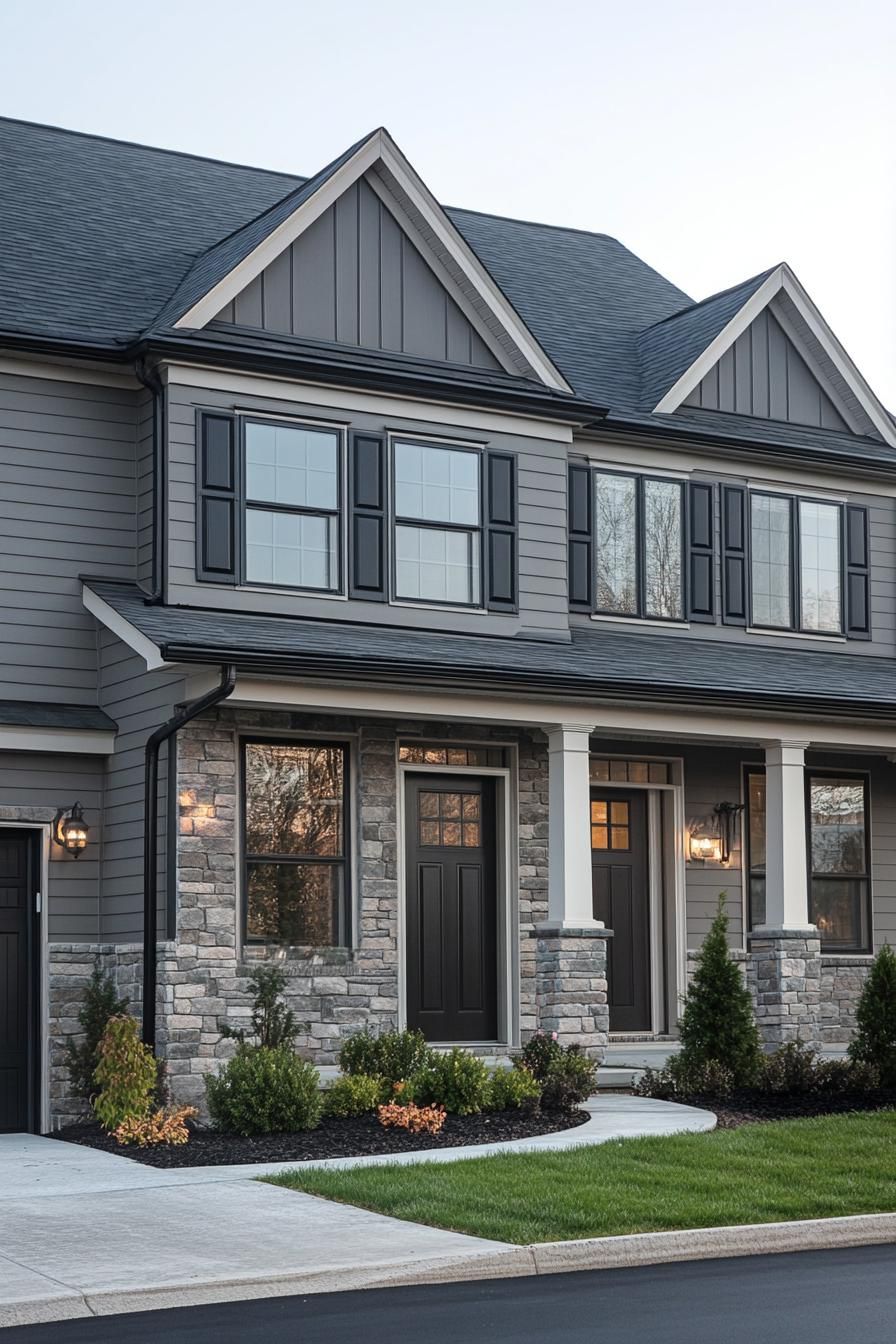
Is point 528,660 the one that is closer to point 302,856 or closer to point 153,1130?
point 302,856

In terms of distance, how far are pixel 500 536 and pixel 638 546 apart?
6.59 feet

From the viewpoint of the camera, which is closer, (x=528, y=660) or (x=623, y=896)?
(x=528, y=660)

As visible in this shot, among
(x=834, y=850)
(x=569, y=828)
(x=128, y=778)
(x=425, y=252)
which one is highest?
(x=425, y=252)

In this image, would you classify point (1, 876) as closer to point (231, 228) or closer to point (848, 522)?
point (231, 228)

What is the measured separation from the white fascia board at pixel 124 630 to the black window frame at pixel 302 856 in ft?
4.77

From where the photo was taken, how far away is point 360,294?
1655 centimetres

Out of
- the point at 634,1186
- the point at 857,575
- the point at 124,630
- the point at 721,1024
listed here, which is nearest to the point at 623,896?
the point at 721,1024

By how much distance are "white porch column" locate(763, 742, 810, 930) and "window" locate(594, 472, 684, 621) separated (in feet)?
6.85

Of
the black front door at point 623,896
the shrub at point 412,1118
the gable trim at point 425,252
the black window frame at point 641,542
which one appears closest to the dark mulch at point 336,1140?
the shrub at point 412,1118

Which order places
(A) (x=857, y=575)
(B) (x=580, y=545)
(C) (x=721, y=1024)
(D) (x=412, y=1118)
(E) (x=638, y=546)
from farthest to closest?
(A) (x=857, y=575) → (E) (x=638, y=546) → (B) (x=580, y=545) → (C) (x=721, y=1024) → (D) (x=412, y=1118)

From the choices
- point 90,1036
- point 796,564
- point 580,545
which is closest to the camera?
point 90,1036

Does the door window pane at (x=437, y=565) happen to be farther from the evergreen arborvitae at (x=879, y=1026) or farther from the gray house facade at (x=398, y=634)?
the evergreen arborvitae at (x=879, y=1026)

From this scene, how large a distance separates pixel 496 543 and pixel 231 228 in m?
4.77

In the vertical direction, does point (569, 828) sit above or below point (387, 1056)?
above
